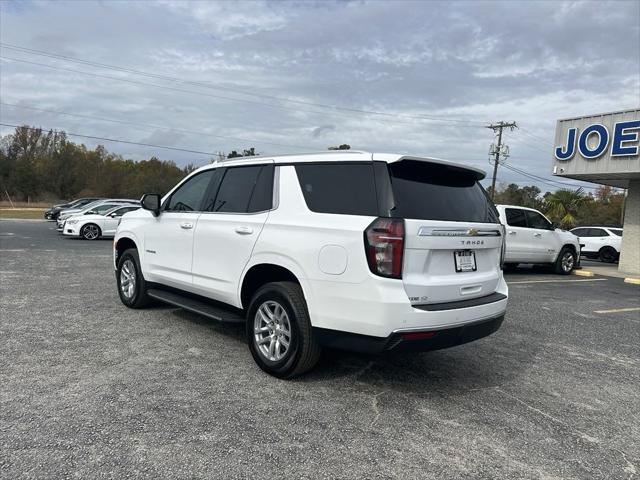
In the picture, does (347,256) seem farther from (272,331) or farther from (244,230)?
(244,230)

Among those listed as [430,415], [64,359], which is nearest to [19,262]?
[64,359]

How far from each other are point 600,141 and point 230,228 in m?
13.7

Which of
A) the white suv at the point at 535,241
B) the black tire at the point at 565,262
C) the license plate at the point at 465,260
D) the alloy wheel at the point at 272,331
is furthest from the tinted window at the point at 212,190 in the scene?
the black tire at the point at 565,262

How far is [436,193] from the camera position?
4012 mm

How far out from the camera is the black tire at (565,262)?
13969 mm

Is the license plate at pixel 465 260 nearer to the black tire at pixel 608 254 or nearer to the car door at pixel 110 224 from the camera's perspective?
the car door at pixel 110 224

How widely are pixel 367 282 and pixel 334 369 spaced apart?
1369 millimetres

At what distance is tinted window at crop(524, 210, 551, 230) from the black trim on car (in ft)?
31.4

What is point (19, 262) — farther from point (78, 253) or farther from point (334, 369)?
point (334, 369)

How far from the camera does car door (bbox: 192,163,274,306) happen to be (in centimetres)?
458

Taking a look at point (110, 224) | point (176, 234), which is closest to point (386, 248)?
point (176, 234)

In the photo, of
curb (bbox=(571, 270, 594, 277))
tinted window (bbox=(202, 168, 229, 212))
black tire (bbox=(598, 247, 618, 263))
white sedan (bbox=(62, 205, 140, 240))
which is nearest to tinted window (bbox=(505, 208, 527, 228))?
curb (bbox=(571, 270, 594, 277))

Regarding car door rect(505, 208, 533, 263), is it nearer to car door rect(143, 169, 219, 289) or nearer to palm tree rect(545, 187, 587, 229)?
car door rect(143, 169, 219, 289)

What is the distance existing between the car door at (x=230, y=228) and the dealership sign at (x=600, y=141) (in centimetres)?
1300
